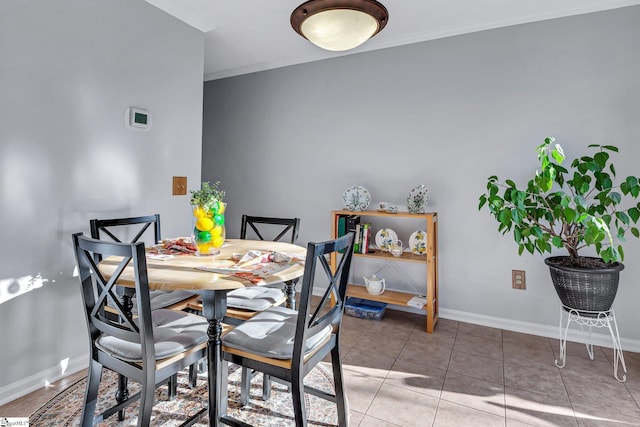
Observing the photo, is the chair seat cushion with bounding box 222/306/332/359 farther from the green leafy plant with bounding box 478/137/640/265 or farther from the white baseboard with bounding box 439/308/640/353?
the white baseboard with bounding box 439/308/640/353

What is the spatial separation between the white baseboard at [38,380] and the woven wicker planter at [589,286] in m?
2.99

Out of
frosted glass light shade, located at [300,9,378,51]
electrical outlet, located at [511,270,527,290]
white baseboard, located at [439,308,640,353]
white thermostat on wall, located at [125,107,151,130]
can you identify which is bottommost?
white baseboard, located at [439,308,640,353]

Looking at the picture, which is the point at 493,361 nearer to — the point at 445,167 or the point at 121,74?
the point at 445,167

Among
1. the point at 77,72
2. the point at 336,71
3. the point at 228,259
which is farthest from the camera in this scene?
the point at 336,71

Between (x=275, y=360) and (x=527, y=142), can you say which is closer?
(x=275, y=360)

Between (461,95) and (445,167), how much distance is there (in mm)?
597

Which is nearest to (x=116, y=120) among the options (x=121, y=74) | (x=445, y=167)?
(x=121, y=74)

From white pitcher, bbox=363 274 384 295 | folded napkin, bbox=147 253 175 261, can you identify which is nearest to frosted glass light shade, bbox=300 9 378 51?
folded napkin, bbox=147 253 175 261

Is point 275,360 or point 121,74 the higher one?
point 121,74

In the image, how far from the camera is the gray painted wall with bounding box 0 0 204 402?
5.84ft

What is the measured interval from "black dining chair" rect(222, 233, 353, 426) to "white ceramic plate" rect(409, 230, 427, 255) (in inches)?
58.1

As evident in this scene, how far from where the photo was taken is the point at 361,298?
10.2ft

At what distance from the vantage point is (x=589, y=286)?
2123 mm

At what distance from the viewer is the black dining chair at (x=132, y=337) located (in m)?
1.20
